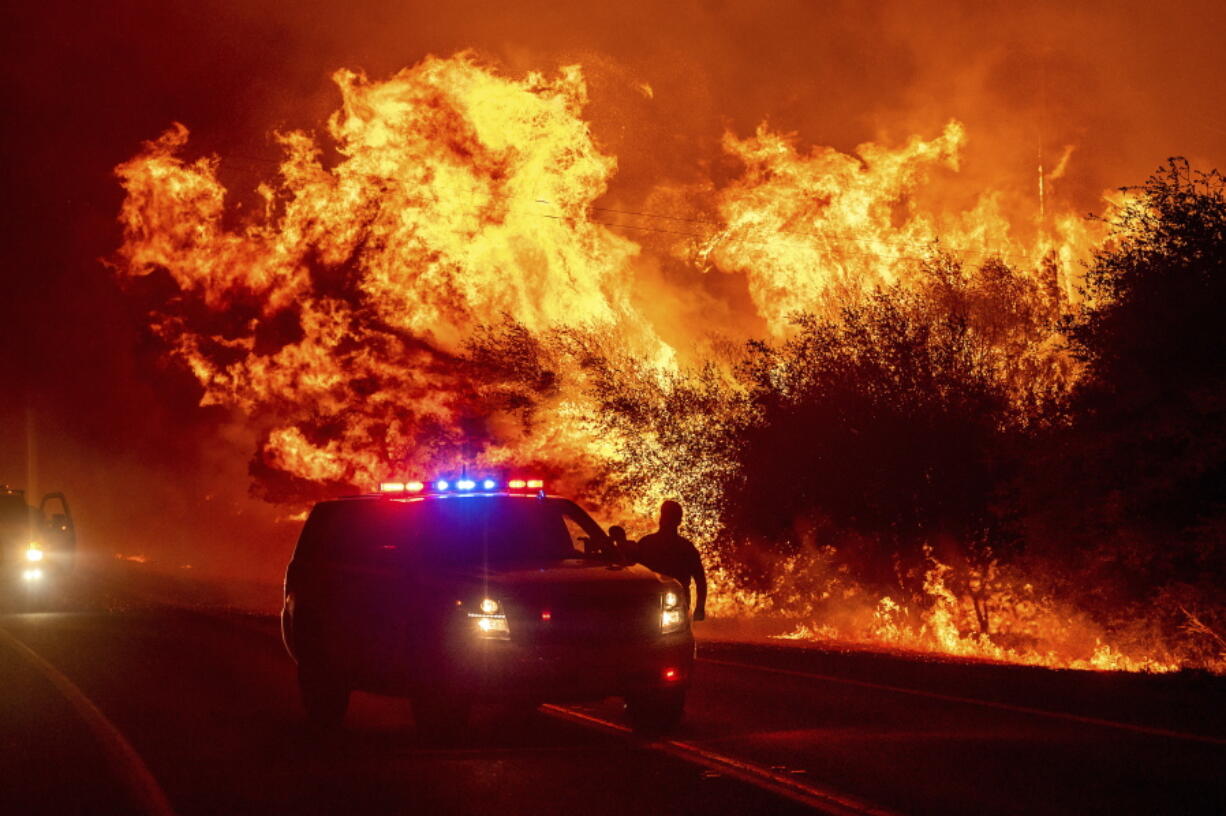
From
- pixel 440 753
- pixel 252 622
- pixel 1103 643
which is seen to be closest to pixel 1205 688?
pixel 440 753

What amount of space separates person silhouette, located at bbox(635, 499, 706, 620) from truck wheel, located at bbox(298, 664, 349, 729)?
324 centimetres

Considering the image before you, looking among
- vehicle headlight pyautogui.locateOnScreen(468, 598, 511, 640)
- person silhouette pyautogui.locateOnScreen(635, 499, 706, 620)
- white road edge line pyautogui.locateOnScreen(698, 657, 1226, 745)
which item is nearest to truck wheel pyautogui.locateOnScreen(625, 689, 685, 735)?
vehicle headlight pyautogui.locateOnScreen(468, 598, 511, 640)

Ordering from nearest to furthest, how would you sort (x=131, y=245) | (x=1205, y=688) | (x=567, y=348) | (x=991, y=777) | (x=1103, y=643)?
(x=991, y=777), (x=1205, y=688), (x=1103, y=643), (x=567, y=348), (x=131, y=245)

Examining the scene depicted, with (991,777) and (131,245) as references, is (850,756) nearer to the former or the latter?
(991,777)

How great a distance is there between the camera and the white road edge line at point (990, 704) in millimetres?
10555

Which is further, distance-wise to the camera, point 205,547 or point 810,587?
point 205,547

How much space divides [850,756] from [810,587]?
710 inches

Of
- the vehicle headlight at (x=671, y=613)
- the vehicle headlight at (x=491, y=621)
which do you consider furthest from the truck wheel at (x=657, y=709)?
the vehicle headlight at (x=491, y=621)

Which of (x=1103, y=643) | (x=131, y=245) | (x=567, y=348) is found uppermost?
(x=131, y=245)

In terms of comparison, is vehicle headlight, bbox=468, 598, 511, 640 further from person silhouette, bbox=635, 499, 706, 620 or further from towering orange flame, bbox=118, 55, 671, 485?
towering orange flame, bbox=118, 55, 671, 485

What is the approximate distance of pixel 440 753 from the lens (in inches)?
433

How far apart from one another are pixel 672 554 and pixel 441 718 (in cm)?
380

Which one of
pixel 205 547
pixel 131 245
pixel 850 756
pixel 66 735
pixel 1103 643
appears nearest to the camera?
pixel 850 756

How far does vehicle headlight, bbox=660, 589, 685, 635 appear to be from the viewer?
1170 centimetres
